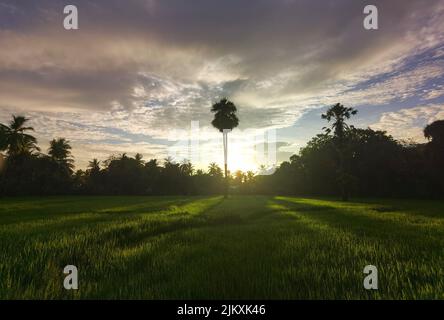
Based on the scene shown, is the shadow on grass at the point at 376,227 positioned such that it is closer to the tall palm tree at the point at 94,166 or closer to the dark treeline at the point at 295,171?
the dark treeline at the point at 295,171

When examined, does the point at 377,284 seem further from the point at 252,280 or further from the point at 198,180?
the point at 198,180

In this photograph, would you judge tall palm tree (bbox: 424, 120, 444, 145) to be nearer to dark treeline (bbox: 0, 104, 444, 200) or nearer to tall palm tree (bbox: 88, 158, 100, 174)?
dark treeline (bbox: 0, 104, 444, 200)

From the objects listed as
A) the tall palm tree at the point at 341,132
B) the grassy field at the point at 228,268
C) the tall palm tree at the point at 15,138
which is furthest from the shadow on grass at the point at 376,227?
the tall palm tree at the point at 15,138

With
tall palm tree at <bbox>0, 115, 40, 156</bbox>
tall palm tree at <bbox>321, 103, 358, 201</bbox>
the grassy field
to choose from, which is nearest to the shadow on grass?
the grassy field

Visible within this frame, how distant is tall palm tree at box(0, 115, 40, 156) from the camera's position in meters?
60.2

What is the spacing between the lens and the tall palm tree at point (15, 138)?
198 ft

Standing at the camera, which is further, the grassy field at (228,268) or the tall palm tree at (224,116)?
the tall palm tree at (224,116)

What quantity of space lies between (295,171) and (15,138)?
6752cm

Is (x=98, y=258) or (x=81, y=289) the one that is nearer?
(x=81, y=289)

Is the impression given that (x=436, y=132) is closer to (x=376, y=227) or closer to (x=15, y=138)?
(x=376, y=227)

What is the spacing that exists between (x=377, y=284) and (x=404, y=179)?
199ft

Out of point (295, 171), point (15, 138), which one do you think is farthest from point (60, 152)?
point (295, 171)
